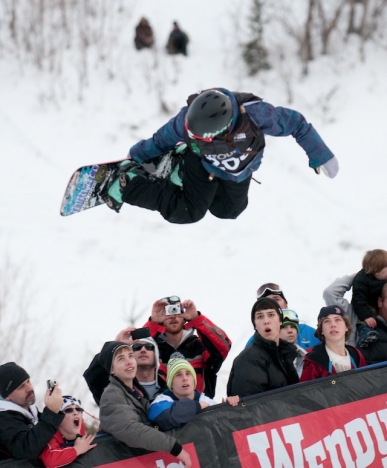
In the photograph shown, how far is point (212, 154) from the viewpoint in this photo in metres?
4.90

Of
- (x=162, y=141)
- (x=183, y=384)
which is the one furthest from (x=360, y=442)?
(x=162, y=141)

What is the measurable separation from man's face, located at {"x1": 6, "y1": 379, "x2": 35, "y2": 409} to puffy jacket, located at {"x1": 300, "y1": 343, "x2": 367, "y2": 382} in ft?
6.07

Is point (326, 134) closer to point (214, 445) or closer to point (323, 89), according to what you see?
point (323, 89)

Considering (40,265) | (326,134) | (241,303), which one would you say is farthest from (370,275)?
(326,134)

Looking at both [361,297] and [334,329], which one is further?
[361,297]

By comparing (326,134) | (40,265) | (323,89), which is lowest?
(40,265)

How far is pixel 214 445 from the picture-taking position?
14.7 ft

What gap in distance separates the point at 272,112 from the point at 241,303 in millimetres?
7910

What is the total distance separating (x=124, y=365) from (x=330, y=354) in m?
1.44

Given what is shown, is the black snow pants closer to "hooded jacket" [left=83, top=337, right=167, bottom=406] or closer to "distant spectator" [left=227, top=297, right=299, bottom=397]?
"distant spectator" [left=227, top=297, right=299, bottom=397]

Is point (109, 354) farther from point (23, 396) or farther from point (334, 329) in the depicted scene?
point (334, 329)

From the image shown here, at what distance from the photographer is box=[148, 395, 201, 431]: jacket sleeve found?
173 inches

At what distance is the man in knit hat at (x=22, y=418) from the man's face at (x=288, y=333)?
1819mm

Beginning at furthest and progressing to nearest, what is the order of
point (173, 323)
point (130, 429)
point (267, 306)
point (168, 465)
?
point (173, 323) < point (267, 306) < point (168, 465) < point (130, 429)
